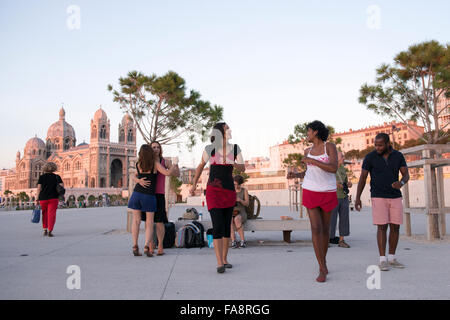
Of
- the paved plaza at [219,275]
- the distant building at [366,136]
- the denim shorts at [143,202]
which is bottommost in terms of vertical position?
the paved plaza at [219,275]

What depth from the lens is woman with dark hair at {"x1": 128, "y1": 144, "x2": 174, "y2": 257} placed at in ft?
18.3

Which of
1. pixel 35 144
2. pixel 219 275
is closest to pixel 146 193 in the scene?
pixel 219 275

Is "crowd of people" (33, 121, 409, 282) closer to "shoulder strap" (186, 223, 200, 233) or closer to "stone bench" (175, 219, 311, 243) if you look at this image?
"shoulder strap" (186, 223, 200, 233)

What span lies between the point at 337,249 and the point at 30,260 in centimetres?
470

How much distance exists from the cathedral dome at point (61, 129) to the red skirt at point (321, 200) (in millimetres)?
125907

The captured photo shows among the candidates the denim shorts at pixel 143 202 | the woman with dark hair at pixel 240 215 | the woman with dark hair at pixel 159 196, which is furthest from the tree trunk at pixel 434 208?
the denim shorts at pixel 143 202

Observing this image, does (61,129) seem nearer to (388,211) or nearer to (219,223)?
(219,223)

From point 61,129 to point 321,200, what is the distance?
420 ft

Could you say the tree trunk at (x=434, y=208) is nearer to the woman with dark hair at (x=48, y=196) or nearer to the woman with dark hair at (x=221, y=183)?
the woman with dark hair at (x=221, y=183)

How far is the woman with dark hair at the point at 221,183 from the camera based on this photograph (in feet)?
14.4

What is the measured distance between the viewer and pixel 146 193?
563 centimetres

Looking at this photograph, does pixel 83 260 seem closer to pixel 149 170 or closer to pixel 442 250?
pixel 149 170

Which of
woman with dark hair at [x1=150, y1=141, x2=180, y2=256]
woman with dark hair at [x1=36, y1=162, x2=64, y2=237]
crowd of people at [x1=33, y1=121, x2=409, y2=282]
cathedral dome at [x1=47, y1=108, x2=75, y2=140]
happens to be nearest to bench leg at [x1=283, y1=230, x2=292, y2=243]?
crowd of people at [x1=33, y1=121, x2=409, y2=282]

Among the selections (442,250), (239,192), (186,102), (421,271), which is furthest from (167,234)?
(186,102)
